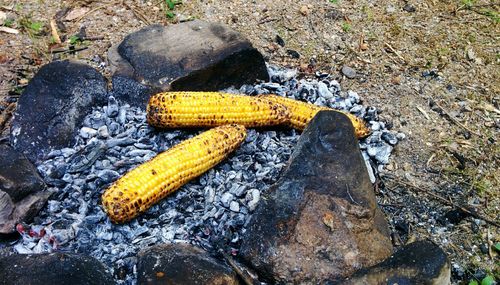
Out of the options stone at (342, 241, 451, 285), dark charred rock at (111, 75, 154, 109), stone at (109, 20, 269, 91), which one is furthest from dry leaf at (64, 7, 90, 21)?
stone at (342, 241, 451, 285)

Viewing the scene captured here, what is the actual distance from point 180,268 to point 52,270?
694 mm

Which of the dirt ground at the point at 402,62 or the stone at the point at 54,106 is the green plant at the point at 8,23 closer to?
the dirt ground at the point at 402,62

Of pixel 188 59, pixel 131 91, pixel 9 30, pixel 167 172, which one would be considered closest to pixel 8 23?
pixel 9 30

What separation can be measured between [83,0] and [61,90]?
7.00 feet

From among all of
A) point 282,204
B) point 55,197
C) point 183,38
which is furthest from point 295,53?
point 55,197

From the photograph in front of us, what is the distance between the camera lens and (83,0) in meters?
5.82

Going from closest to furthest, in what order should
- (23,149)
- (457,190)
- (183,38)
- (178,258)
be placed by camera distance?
(178,258) < (23,149) < (457,190) < (183,38)

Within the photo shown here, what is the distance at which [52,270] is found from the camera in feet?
9.39

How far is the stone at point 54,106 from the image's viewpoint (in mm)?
3918

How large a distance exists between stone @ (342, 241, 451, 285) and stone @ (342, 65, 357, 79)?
7.92ft

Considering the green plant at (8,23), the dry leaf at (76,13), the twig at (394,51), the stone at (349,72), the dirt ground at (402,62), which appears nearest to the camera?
the dirt ground at (402,62)

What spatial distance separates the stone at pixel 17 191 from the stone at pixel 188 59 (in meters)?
1.08

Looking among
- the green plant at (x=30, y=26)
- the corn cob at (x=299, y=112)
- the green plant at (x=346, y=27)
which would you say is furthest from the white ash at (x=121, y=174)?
the green plant at (x=30, y=26)

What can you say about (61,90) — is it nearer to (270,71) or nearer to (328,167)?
(270,71)
